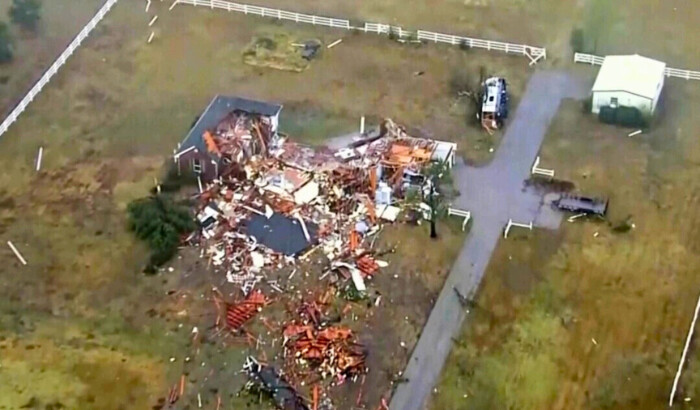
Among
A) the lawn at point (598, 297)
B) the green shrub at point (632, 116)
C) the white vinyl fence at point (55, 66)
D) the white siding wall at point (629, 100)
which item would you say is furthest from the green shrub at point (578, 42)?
the white vinyl fence at point (55, 66)

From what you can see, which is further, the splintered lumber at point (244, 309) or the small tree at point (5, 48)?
the small tree at point (5, 48)

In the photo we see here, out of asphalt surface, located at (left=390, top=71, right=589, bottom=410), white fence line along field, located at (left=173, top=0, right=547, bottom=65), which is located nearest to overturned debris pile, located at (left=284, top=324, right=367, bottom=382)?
asphalt surface, located at (left=390, top=71, right=589, bottom=410)

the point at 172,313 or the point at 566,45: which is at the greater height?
the point at 566,45

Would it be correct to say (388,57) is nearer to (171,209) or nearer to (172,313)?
(171,209)

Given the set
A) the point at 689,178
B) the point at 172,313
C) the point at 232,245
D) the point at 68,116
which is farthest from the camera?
the point at 68,116

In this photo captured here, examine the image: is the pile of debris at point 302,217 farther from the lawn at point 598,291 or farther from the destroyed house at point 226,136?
the lawn at point 598,291

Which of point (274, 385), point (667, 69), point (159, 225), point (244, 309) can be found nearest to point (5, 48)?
point (159, 225)

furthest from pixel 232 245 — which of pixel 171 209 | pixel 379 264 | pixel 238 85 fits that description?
pixel 238 85
